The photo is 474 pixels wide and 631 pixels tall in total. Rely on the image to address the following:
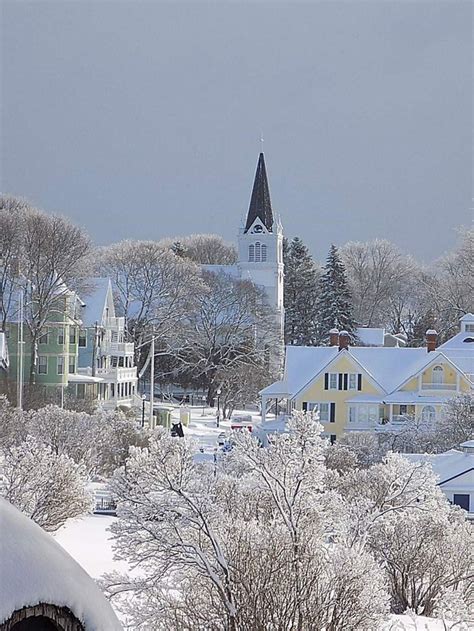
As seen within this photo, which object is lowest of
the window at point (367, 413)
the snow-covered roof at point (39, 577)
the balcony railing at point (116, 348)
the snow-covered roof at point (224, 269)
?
the window at point (367, 413)

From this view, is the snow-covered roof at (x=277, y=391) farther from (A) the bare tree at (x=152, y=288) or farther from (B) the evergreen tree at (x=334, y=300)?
(B) the evergreen tree at (x=334, y=300)

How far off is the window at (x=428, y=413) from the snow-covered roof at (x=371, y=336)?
37.1 feet

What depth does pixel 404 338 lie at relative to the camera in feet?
133

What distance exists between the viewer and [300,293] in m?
44.4

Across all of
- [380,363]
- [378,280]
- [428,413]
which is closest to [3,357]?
[380,363]

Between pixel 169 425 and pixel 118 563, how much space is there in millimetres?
16418

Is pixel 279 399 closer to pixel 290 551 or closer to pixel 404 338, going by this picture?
pixel 404 338

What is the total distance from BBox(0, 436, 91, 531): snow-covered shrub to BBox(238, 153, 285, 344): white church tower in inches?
1060

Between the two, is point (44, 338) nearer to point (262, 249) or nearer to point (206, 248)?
point (206, 248)

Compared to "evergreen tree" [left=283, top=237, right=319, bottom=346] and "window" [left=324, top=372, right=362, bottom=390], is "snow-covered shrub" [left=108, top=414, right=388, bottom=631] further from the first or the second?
"evergreen tree" [left=283, top=237, right=319, bottom=346]

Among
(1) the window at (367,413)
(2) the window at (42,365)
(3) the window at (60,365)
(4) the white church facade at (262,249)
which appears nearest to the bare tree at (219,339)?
(4) the white church facade at (262,249)

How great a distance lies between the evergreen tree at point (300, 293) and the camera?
1668 inches

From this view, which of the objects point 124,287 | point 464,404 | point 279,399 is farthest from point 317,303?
point 464,404

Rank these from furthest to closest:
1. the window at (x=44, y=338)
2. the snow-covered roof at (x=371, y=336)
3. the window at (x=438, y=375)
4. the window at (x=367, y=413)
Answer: the snow-covered roof at (x=371, y=336)
the window at (x=44, y=338)
the window at (x=438, y=375)
the window at (x=367, y=413)
